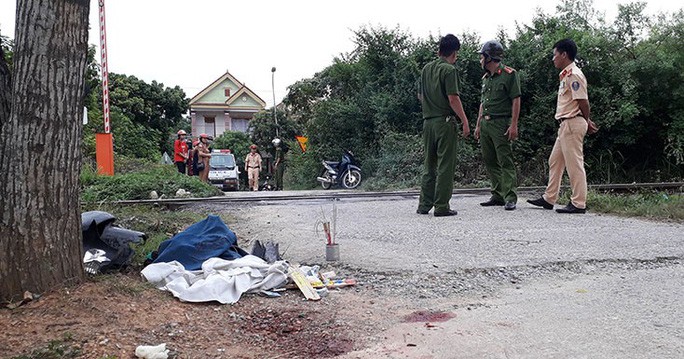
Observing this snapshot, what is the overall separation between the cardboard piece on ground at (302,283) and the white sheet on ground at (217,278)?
5 centimetres

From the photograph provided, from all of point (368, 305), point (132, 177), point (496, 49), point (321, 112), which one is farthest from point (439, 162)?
point (321, 112)

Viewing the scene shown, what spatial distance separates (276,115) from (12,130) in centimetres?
2969

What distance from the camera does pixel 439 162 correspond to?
6.04m

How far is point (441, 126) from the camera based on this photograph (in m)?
6.05

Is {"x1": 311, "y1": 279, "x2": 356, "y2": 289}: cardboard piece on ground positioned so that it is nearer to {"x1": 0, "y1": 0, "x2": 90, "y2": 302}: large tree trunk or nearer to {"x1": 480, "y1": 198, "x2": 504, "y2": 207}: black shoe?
{"x1": 0, "y1": 0, "x2": 90, "y2": 302}: large tree trunk

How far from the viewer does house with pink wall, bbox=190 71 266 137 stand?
167 feet

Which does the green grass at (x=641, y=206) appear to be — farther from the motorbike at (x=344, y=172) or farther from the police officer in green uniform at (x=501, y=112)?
the motorbike at (x=344, y=172)

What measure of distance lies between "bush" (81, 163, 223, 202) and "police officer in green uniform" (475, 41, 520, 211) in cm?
502

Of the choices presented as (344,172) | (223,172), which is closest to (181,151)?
(344,172)

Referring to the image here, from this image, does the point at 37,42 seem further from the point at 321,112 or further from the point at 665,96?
the point at 321,112

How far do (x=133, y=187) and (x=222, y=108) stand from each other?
143 ft

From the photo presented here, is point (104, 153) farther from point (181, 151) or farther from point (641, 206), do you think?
point (641, 206)

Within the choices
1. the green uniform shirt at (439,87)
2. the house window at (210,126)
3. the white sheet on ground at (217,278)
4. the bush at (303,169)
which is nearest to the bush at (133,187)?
the green uniform shirt at (439,87)

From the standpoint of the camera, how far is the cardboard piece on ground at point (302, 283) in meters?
3.02
